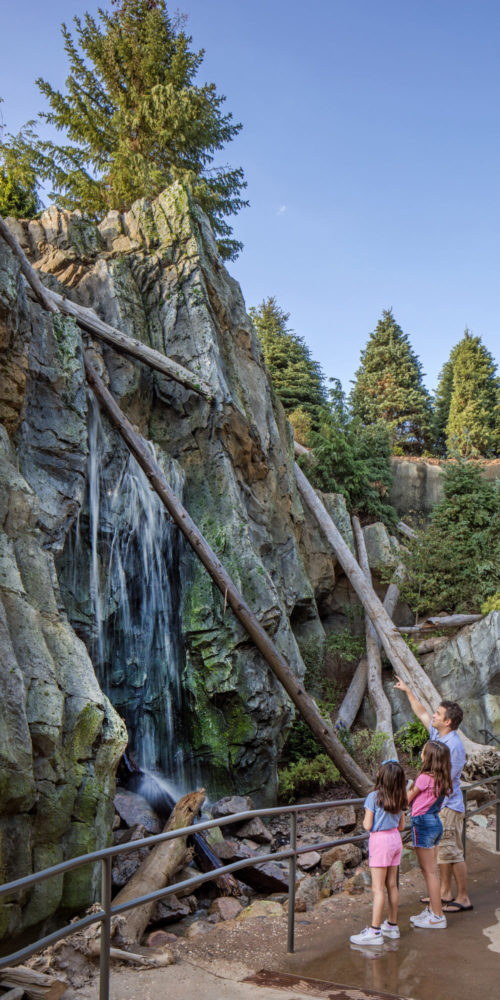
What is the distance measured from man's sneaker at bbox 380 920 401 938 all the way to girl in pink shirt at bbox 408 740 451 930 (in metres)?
0.33

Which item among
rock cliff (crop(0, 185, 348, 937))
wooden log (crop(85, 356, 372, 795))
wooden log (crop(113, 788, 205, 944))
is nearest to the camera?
wooden log (crop(113, 788, 205, 944))

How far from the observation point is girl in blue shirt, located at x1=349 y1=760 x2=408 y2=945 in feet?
14.1

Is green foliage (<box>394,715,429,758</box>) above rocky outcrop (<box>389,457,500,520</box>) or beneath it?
beneath

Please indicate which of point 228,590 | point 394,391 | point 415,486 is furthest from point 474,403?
point 228,590

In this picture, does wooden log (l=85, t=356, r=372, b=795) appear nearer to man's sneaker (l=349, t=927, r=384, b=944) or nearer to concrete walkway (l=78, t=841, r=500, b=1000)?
concrete walkway (l=78, t=841, r=500, b=1000)

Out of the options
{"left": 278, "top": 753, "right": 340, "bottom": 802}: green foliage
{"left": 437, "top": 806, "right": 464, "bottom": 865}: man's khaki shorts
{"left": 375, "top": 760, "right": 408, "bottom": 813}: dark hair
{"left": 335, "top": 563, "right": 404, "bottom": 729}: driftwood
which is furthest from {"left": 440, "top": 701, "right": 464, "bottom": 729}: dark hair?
{"left": 335, "top": 563, "right": 404, "bottom": 729}: driftwood

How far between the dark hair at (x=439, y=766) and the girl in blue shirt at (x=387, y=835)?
34cm

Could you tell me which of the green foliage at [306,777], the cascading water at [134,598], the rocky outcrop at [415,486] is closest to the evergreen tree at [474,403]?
the rocky outcrop at [415,486]

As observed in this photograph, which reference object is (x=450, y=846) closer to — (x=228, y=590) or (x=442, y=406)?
(x=228, y=590)

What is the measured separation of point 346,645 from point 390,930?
484 inches

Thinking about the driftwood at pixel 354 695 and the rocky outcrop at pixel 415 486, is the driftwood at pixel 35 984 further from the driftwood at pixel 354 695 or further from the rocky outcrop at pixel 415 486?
the rocky outcrop at pixel 415 486

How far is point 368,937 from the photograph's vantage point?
4.13m

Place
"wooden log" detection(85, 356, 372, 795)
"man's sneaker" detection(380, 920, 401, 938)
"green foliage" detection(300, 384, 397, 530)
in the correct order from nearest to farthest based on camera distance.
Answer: "man's sneaker" detection(380, 920, 401, 938)
"wooden log" detection(85, 356, 372, 795)
"green foliage" detection(300, 384, 397, 530)

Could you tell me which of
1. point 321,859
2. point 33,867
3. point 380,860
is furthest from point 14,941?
point 321,859
